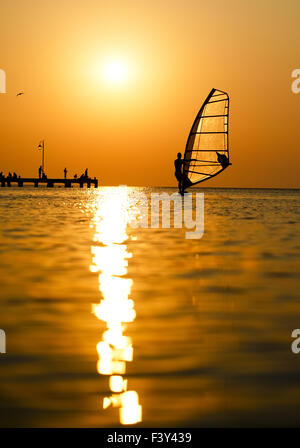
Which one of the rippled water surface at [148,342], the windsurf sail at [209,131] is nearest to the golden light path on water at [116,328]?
the rippled water surface at [148,342]

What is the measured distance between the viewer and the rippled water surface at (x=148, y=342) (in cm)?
418

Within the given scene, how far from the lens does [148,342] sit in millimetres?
5805

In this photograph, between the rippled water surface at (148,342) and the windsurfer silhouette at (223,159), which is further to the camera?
the windsurfer silhouette at (223,159)

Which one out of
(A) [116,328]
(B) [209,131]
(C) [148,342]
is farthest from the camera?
(B) [209,131]

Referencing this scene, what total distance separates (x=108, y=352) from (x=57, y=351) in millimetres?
470

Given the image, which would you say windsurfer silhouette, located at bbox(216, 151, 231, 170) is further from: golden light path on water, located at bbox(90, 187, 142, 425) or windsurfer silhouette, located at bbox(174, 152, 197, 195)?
golden light path on water, located at bbox(90, 187, 142, 425)

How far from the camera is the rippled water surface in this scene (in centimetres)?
418

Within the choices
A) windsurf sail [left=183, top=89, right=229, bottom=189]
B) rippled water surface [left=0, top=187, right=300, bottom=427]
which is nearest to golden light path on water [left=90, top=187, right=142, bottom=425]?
rippled water surface [left=0, top=187, right=300, bottom=427]

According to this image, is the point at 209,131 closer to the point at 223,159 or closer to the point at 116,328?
the point at 223,159

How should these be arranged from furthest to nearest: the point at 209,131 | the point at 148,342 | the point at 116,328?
the point at 209,131
the point at 116,328
the point at 148,342

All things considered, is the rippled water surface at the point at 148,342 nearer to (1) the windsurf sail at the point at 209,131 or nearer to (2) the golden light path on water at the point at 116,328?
(2) the golden light path on water at the point at 116,328

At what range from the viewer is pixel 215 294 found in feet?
27.7

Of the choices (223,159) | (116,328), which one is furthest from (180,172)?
(116,328)
